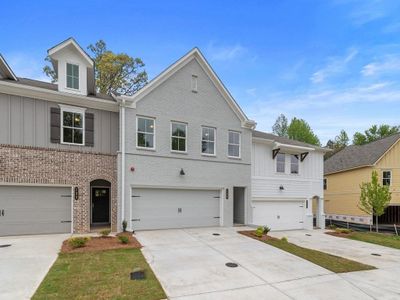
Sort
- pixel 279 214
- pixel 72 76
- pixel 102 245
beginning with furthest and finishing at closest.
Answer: pixel 279 214
pixel 72 76
pixel 102 245

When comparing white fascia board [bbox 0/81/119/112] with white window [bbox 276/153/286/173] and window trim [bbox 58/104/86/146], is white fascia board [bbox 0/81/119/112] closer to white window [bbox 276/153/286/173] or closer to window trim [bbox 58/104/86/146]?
window trim [bbox 58/104/86/146]

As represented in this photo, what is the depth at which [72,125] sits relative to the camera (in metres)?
12.3

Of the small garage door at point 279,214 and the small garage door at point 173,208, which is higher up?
the small garage door at point 173,208

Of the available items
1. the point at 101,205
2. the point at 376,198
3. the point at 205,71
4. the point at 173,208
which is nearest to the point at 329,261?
the point at 173,208

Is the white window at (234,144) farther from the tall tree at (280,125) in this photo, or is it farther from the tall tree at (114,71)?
the tall tree at (280,125)

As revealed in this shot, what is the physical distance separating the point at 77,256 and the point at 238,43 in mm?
17027

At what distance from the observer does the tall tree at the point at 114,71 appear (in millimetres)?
25531

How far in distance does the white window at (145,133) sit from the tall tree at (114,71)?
13373mm

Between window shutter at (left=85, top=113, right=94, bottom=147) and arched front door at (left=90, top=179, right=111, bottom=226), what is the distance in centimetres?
236

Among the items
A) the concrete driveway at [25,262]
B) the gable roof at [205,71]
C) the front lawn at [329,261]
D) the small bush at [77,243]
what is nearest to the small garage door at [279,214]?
the gable roof at [205,71]

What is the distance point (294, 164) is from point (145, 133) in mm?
11169

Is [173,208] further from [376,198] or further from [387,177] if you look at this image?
[387,177]

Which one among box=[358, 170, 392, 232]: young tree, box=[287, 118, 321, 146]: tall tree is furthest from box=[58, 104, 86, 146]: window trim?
box=[287, 118, 321, 146]: tall tree

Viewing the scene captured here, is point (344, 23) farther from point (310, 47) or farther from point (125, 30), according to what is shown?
point (125, 30)
